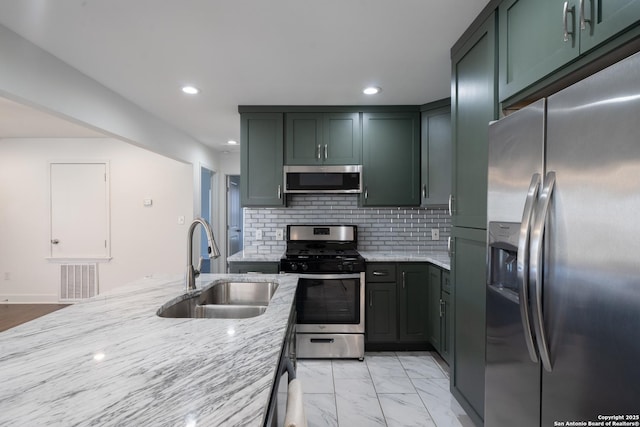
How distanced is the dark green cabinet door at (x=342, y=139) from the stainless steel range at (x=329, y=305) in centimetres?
101

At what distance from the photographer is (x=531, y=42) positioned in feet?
4.19

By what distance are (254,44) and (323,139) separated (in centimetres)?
133

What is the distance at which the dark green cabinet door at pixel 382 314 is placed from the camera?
2.90 metres

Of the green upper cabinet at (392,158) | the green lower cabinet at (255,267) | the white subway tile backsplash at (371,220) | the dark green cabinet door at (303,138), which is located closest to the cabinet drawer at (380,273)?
the white subway tile backsplash at (371,220)

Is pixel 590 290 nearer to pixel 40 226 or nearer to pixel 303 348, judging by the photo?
pixel 303 348

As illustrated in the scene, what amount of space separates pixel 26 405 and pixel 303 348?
7.76 ft

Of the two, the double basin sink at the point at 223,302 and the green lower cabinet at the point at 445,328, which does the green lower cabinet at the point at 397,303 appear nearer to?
the green lower cabinet at the point at 445,328

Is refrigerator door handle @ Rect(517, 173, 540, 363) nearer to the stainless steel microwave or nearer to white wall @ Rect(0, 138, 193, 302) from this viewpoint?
the stainless steel microwave

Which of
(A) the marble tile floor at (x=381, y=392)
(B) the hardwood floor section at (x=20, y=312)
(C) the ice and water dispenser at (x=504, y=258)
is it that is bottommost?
(B) the hardwood floor section at (x=20, y=312)

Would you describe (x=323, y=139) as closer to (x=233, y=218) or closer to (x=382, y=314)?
(x=382, y=314)

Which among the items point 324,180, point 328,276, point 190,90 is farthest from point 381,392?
point 190,90

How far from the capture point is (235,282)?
70.5 inches

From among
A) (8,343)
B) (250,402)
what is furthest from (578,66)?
(8,343)

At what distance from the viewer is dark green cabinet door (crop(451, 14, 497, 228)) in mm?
1602
